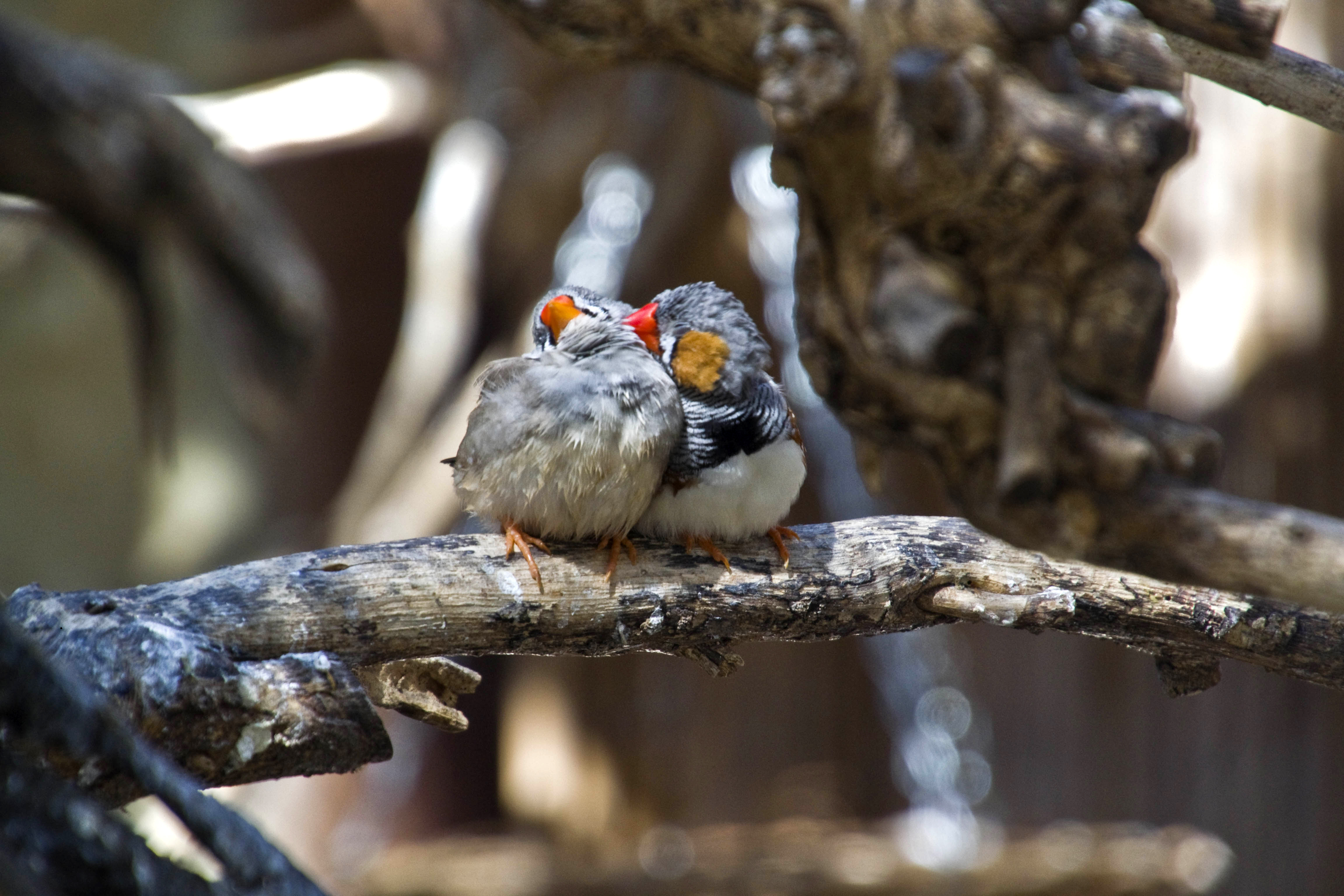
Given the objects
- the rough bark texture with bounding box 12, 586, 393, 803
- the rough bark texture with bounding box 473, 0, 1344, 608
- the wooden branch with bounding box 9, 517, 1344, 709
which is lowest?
the rough bark texture with bounding box 12, 586, 393, 803

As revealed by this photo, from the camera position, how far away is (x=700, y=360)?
6.85 feet

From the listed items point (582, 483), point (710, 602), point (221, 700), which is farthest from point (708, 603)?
point (221, 700)

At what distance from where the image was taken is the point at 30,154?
2717 millimetres

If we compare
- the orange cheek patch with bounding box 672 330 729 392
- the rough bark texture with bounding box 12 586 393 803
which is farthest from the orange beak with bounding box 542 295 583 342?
the rough bark texture with bounding box 12 586 393 803

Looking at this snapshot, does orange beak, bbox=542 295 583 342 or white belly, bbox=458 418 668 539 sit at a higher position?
orange beak, bbox=542 295 583 342

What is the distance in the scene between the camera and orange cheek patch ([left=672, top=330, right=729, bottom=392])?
208 cm

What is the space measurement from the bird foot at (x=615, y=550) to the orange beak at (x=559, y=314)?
442 millimetres

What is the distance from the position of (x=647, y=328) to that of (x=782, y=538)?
488 millimetres

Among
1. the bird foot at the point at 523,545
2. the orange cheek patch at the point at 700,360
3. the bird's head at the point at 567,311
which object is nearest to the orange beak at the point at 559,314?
the bird's head at the point at 567,311

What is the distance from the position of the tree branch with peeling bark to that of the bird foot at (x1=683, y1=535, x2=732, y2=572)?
20 mm

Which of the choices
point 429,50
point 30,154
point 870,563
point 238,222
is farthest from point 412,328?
point 870,563

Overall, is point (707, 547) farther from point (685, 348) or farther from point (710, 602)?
point (685, 348)

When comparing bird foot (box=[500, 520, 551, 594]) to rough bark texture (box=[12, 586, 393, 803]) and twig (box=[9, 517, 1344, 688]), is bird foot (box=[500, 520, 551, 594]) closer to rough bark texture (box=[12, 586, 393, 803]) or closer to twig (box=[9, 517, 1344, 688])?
twig (box=[9, 517, 1344, 688])

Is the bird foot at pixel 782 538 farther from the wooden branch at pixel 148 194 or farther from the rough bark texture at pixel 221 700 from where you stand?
the wooden branch at pixel 148 194
